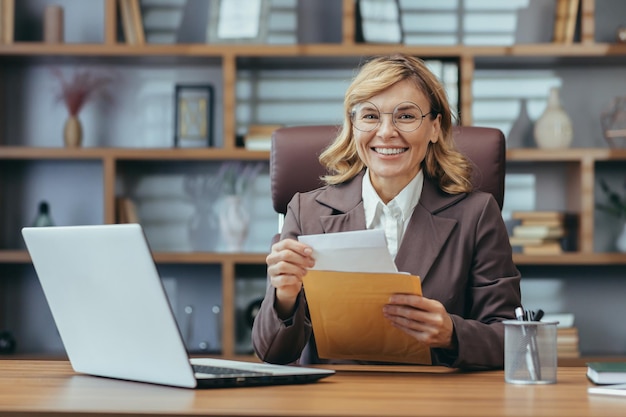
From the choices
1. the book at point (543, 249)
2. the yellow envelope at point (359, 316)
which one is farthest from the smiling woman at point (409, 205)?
the book at point (543, 249)

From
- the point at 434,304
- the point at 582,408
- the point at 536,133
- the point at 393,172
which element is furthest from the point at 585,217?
the point at 582,408

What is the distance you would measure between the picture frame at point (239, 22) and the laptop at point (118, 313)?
2391 mm

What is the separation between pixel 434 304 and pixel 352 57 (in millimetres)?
2287

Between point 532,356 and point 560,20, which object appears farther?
point 560,20

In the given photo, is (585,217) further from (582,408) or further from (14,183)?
(582,408)

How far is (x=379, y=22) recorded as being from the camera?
3.70m

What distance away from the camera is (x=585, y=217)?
3.62 metres

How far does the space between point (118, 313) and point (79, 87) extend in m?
2.69

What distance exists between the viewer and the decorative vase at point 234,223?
3773 mm

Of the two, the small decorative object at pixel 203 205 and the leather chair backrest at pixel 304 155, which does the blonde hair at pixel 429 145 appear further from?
the small decorative object at pixel 203 205

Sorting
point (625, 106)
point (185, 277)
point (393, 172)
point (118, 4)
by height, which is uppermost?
point (118, 4)

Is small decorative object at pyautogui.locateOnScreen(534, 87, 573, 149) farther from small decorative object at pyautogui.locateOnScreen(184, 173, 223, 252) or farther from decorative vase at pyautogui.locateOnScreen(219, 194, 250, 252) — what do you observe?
small decorative object at pyautogui.locateOnScreen(184, 173, 223, 252)

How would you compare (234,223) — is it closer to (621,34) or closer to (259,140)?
(259,140)

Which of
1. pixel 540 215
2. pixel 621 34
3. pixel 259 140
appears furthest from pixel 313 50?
pixel 621 34
